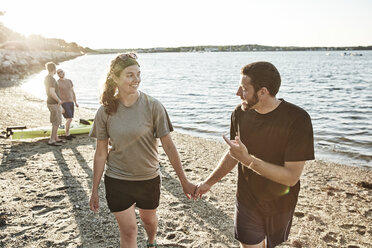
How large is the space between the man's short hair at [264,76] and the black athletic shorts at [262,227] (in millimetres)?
1118

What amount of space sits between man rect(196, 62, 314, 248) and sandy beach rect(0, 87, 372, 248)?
201 centimetres

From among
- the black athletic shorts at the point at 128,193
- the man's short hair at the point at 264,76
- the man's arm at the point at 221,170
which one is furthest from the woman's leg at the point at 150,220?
the man's short hair at the point at 264,76

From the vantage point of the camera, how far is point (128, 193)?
3.17 meters

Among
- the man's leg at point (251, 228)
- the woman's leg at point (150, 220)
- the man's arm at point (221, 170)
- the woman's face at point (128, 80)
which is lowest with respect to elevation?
the woman's leg at point (150, 220)

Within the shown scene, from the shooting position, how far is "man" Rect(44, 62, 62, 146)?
878 centimetres

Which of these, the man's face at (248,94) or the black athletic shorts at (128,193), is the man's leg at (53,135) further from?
the man's face at (248,94)

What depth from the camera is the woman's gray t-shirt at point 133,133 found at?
3060 millimetres

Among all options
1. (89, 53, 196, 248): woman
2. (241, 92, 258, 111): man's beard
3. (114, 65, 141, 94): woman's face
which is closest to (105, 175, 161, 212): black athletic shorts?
(89, 53, 196, 248): woman

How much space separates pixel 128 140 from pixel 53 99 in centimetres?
695

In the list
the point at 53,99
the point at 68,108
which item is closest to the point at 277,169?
the point at 53,99

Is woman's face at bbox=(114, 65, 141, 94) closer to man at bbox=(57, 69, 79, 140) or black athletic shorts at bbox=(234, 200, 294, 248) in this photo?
black athletic shorts at bbox=(234, 200, 294, 248)

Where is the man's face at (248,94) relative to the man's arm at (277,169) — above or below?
above

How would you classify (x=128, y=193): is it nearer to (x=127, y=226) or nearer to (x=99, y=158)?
(x=127, y=226)

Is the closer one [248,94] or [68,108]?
[248,94]
